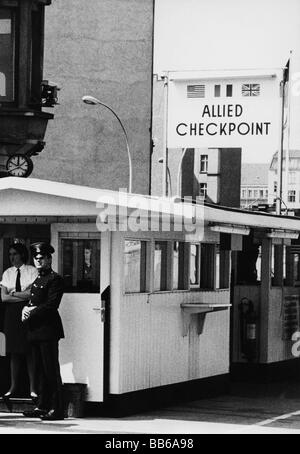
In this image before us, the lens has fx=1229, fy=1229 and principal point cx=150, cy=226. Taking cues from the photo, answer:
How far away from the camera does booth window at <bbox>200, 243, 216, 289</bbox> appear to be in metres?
15.7

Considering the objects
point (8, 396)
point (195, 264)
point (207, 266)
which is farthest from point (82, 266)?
point (207, 266)

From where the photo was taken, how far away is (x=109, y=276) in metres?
13.2

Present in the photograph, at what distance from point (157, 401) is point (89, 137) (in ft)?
138

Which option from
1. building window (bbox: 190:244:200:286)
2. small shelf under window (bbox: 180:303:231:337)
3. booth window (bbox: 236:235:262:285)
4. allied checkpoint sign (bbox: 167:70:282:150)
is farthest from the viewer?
allied checkpoint sign (bbox: 167:70:282:150)

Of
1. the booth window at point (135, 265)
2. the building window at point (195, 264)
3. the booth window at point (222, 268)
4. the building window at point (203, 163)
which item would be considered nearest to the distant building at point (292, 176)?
the building window at point (203, 163)

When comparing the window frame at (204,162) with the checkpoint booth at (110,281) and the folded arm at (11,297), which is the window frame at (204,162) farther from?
the folded arm at (11,297)

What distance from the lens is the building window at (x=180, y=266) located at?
48.5 feet

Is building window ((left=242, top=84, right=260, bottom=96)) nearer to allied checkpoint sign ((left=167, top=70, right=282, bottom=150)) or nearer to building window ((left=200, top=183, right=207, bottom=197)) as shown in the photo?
allied checkpoint sign ((left=167, top=70, right=282, bottom=150))

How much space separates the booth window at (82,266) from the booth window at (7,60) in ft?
68.1

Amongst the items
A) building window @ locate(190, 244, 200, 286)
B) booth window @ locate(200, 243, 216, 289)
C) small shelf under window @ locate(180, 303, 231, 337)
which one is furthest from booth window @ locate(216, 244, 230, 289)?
small shelf under window @ locate(180, 303, 231, 337)

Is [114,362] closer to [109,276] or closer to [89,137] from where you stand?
[109,276]

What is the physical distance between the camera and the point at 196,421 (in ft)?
42.6

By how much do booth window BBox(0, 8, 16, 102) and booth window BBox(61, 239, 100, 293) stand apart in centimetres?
2077
